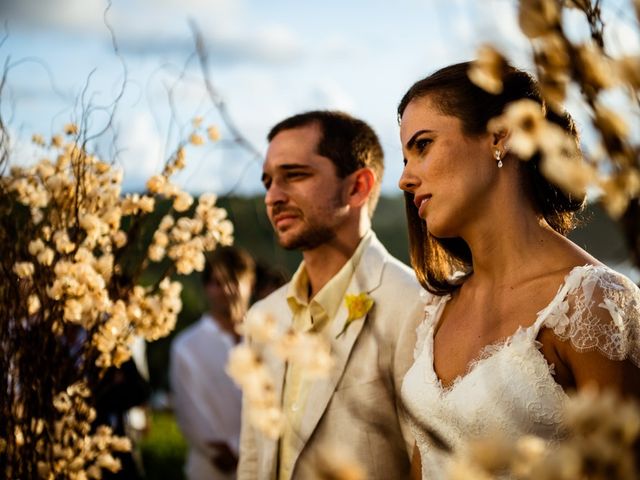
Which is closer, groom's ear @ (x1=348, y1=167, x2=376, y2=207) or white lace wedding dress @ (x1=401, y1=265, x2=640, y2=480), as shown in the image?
white lace wedding dress @ (x1=401, y1=265, x2=640, y2=480)

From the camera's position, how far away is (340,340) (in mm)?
2836

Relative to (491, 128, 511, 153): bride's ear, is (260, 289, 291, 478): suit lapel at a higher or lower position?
lower

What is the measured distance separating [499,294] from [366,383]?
0.76 meters

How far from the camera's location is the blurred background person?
531 cm

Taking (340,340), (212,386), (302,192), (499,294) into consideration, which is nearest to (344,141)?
(302,192)

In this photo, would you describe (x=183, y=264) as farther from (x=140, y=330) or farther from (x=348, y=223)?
(x=348, y=223)

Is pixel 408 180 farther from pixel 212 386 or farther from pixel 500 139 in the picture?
pixel 212 386

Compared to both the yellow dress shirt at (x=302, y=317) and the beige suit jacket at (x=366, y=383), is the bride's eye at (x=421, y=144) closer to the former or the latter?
the beige suit jacket at (x=366, y=383)

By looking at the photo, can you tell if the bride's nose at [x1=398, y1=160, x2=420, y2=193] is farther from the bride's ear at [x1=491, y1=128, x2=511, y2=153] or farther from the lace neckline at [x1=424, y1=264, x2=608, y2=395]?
the lace neckline at [x1=424, y1=264, x2=608, y2=395]

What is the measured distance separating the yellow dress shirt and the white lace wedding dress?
0.84 meters

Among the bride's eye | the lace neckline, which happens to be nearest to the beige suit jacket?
the lace neckline

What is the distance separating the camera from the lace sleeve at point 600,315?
69.3 inches

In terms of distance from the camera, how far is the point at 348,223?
3152 mm

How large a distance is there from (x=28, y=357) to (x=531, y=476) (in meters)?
1.68
